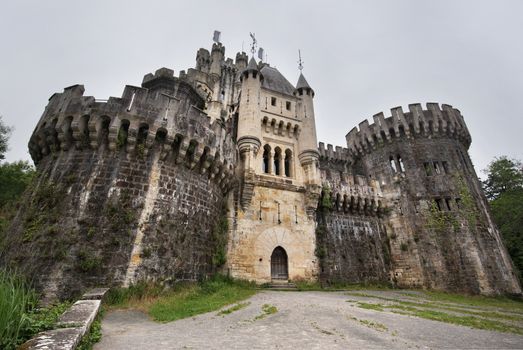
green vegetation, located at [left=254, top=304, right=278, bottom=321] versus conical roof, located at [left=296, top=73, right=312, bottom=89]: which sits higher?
conical roof, located at [left=296, top=73, right=312, bottom=89]

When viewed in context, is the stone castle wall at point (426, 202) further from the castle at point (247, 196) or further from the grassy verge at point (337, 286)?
the grassy verge at point (337, 286)

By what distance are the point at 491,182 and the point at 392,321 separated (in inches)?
1227

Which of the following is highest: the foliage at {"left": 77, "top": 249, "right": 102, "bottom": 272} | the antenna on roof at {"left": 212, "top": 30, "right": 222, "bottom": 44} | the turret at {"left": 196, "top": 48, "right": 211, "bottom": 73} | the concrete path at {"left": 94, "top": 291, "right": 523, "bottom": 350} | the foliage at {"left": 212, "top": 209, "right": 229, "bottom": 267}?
the antenna on roof at {"left": 212, "top": 30, "right": 222, "bottom": 44}

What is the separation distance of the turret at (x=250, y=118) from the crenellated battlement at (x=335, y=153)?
8189 millimetres

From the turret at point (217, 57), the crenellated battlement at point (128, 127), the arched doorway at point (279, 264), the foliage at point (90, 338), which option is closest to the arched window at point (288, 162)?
the arched doorway at point (279, 264)

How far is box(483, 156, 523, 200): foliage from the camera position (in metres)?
27.1

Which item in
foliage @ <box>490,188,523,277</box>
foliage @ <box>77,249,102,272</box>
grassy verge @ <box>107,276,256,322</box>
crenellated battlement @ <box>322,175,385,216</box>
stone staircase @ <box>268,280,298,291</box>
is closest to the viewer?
grassy verge @ <box>107,276,256,322</box>

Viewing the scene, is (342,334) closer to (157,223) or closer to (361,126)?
(157,223)

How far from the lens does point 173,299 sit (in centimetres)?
939

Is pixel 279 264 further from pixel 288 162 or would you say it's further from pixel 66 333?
pixel 66 333

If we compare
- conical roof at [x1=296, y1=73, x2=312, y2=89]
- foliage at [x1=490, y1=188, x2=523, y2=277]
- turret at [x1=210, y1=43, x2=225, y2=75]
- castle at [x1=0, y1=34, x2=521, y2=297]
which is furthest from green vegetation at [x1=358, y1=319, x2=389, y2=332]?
turret at [x1=210, y1=43, x2=225, y2=75]

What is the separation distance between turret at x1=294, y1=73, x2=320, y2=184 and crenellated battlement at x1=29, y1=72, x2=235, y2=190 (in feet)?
25.2

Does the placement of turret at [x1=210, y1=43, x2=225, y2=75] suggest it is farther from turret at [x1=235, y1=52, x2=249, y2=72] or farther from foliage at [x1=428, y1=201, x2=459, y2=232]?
foliage at [x1=428, y1=201, x2=459, y2=232]

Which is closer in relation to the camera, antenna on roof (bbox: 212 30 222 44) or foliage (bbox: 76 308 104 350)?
foliage (bbox: 76 308 104 350)
